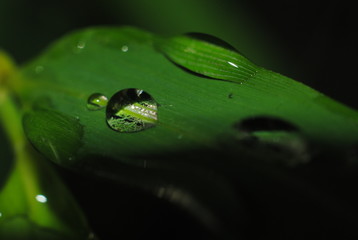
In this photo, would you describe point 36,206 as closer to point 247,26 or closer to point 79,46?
point 79,46

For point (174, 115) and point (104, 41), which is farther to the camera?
point (104, 41)

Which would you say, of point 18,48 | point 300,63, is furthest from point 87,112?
point 300,63

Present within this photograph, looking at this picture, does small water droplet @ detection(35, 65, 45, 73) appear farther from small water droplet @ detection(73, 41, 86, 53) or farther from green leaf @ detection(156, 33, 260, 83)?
green leaf @ detection(156, 33, 260, 83)

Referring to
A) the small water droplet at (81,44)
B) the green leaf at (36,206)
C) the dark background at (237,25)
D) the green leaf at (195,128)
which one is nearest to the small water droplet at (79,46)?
the small water droplet at (81,44)

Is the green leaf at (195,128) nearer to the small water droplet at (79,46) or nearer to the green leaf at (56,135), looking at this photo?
the green leaf at (56,135)

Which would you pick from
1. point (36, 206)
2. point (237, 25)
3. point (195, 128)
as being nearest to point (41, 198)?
point (36, 206)

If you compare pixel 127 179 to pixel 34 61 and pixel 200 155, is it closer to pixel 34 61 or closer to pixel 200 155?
pixel 200 155

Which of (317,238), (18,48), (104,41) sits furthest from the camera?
(18,48)
